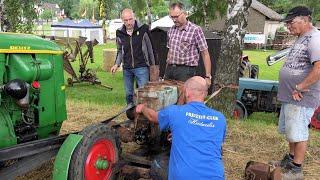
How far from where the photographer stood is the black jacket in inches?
222

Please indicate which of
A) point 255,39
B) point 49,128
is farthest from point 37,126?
point 255,39

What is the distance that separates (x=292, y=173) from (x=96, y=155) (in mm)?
2038

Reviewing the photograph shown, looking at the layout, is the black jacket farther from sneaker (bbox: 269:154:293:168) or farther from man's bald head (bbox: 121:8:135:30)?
sneaker (bbox: 269:154:293:168)

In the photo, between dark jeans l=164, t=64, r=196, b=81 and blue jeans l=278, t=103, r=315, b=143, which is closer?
blue jeans l=278, t=103, r=315, b=143

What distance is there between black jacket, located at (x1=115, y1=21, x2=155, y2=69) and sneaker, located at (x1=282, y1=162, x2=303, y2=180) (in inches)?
89.0

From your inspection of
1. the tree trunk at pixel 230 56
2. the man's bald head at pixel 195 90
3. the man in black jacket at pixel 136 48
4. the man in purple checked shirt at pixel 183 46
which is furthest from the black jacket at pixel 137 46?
the man's bald head at pixel 195 90

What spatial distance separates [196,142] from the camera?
114 inches

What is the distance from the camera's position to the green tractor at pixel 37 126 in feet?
11.0

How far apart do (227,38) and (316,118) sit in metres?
2.53

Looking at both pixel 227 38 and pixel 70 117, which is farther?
pixel 227 38

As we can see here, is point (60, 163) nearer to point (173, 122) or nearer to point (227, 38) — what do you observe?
point (173, 122)

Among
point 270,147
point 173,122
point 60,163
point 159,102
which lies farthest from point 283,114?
point 60,163

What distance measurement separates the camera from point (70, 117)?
646 centimetres

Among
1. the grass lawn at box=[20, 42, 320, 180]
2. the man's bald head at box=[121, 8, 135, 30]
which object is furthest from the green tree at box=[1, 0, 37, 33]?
the man's bald head at box=[121, 8, 135, 30]
